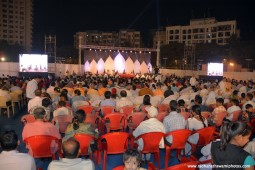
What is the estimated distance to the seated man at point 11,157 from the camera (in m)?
2.69

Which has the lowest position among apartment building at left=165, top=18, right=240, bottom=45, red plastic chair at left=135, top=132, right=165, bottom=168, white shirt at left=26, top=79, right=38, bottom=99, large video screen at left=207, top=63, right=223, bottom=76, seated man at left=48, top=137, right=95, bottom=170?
red plastic chair at left=135, top=132, right=165, bottom=168

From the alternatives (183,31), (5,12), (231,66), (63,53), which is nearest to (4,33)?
(5,12)

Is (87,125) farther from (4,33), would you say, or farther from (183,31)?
(4,33)

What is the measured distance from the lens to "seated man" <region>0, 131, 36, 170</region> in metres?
2.69

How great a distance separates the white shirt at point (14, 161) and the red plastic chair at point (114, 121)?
314cm

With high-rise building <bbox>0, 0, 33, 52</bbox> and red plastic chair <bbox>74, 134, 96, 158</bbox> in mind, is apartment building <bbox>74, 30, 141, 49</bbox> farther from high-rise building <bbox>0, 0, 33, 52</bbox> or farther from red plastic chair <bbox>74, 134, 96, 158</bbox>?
red plastic chair <bbox>74, 134, 96, 158</bbox>

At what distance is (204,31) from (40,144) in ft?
255

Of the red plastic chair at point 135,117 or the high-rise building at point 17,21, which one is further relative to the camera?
the high-rise building at point 17,21

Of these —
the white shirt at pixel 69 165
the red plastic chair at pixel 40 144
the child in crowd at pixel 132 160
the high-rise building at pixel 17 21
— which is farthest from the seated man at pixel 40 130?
the high-rise building at pixel 17 21

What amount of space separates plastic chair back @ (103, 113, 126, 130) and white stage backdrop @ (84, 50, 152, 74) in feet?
64.1

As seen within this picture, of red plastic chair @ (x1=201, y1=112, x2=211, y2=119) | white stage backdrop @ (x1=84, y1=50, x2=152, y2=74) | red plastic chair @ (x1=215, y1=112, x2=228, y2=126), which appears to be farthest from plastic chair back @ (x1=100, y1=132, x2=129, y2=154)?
white stage backdrop @ (x1=84, y1=50, x2=152, y2=74)

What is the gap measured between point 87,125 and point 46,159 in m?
1.31

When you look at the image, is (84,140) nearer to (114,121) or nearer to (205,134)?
(114,121)

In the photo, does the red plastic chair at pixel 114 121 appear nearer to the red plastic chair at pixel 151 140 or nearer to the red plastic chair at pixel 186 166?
the red plastic chair at pixel 151 140
